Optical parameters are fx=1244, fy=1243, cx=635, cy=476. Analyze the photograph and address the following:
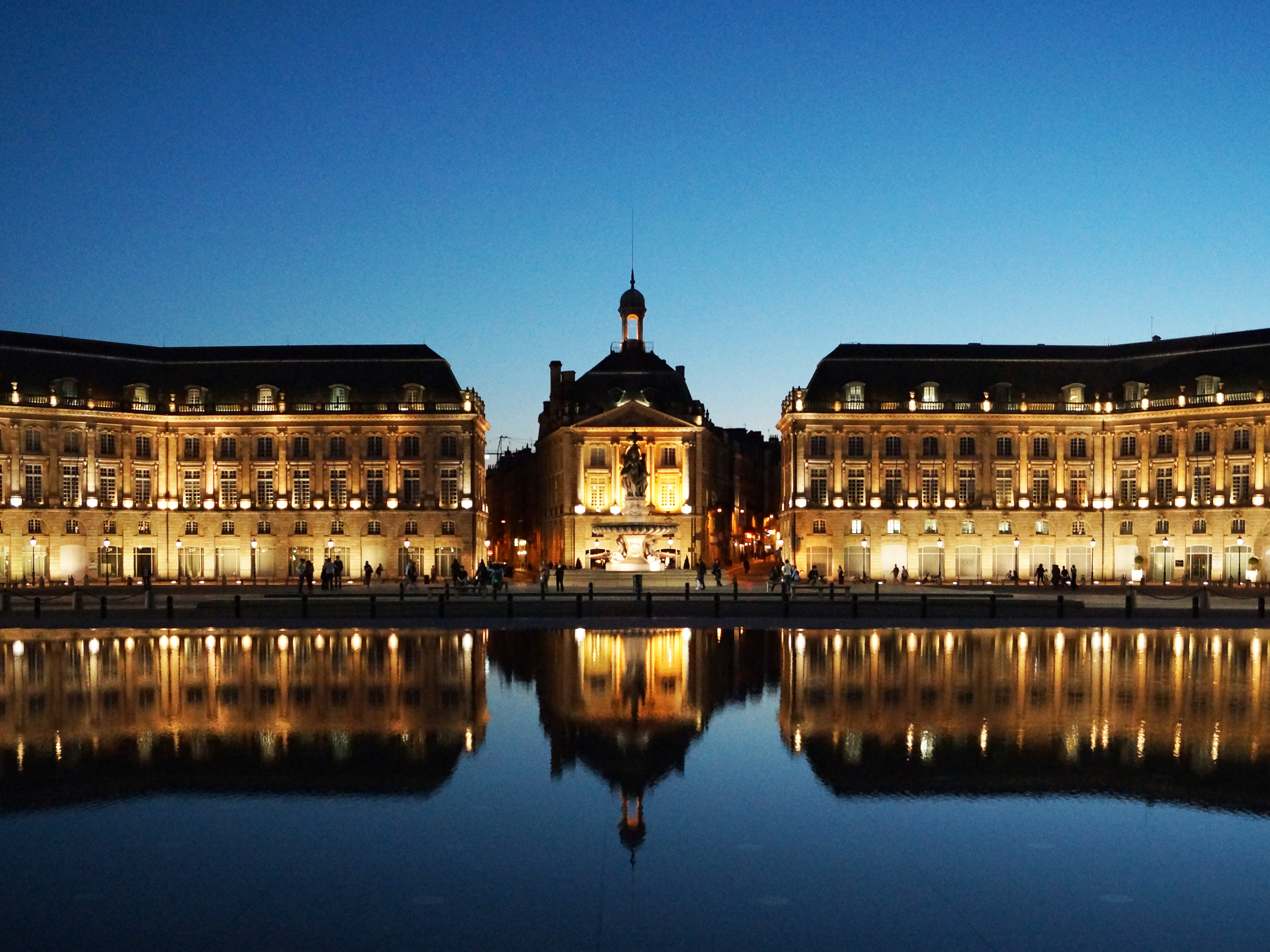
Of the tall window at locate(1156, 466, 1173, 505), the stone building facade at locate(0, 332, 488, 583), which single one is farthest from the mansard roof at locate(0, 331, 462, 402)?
the tall window at locate(1156, 466, 1173, 505)

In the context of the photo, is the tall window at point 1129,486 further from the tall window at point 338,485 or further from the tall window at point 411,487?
the tall window at point 338,485

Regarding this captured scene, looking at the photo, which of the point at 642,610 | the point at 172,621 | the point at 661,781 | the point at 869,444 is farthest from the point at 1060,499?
the point at 661,781

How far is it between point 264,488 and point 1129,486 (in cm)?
6235

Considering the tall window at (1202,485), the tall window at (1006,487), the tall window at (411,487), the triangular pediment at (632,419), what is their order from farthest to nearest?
the triangular pediment at (632,419), the tall window at (411,487), the tall window at (1006,487), the tall window at (1202,485)

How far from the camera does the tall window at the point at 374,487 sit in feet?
297

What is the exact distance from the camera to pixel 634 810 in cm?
1439

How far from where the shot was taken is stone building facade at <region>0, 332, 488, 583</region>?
87562 mm

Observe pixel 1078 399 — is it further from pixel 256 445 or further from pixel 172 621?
pixel 172 621

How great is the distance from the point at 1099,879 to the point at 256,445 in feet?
281

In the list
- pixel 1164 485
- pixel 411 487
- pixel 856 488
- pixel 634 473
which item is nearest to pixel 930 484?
pixel 856 488

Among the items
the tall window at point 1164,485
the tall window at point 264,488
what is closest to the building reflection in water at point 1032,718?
the tall window at point 1164,485

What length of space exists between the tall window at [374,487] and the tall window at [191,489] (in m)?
11.9

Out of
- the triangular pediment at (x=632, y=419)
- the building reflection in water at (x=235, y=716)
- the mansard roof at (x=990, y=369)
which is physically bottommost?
the building reflection in water at (x=235, y=716)

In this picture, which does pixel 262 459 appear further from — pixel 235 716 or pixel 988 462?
pixel 235 716
